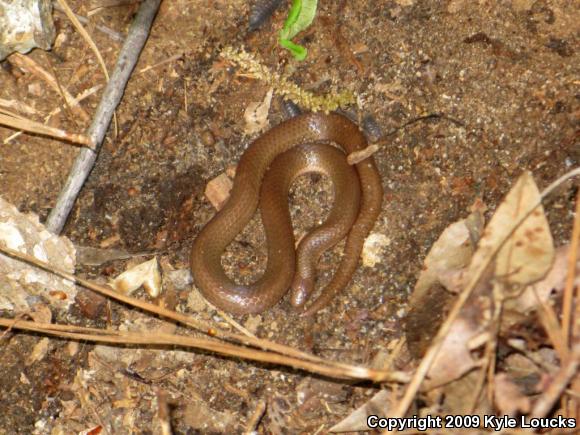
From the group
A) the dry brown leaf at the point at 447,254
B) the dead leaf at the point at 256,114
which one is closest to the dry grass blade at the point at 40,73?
the dead leaf at the point at 256,114

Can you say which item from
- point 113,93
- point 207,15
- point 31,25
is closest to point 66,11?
point 31,25

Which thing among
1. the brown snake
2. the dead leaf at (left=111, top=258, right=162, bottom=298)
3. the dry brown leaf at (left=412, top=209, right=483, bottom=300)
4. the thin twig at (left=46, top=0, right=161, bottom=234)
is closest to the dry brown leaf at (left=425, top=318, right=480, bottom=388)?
the dry brown leaf at (left=412, top=209, right=483, bottom=300)

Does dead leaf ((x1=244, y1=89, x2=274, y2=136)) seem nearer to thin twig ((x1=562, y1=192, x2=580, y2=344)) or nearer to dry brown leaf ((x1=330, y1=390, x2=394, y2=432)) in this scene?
dry brown leaf ((x1=330, y1=390, x2=394, y2=432))

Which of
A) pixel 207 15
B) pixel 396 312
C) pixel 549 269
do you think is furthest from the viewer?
pixel 207 15

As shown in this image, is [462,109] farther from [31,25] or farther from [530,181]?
[31,25]

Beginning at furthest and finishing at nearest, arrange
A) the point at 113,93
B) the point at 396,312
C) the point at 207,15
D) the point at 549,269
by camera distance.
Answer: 1. the point at 207,15
2. the point at 113,93
3. the point at 396,312
4. the point at 549,269

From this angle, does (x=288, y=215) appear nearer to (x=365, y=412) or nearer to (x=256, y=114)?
(x=256, y=114)

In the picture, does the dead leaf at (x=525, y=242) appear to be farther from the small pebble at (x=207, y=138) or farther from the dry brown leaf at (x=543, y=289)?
the small pebble at (x=207, y=138)

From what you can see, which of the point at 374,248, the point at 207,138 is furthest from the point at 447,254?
the point at 207,138
